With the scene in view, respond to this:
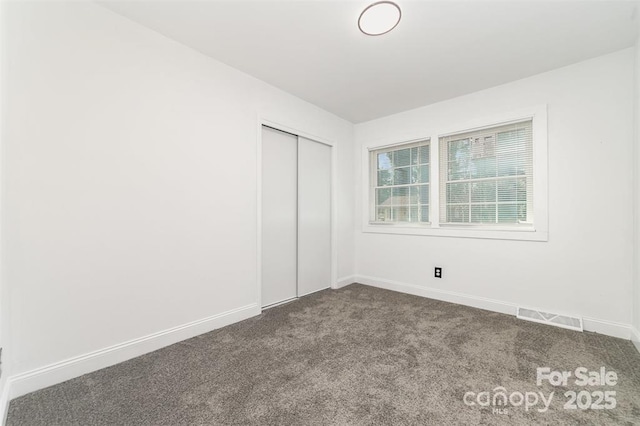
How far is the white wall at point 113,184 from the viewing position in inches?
63.6

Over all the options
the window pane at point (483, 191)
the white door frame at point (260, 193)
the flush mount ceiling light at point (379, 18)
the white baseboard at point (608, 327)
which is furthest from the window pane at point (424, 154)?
the white baseboard at point (608, 327)

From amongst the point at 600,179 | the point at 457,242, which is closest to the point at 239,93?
the point at 457,242

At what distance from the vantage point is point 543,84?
8.92ft

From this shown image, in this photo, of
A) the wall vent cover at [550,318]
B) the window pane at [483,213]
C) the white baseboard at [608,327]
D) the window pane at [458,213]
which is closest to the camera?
the white baseboard at [608,327]

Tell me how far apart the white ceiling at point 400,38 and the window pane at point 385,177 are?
51.7 inches

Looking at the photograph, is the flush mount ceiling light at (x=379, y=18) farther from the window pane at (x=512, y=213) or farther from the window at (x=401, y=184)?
the window pane at (x=512, y=213)

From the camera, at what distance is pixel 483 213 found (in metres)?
3.17

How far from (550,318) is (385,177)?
254 centimetres

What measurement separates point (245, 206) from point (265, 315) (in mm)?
1217

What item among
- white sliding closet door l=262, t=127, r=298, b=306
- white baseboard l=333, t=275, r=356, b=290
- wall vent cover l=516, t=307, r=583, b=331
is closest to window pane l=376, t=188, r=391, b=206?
white baseboard l=333, t=275, r=356, b=290

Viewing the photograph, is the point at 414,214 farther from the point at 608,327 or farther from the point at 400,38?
the point at 400,38

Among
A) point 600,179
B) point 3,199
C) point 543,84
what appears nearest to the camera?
point 3,199

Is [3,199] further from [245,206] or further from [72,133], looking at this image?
[245,206]

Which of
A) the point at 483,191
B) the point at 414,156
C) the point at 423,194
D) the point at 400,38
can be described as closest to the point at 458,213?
the point at 483,191
